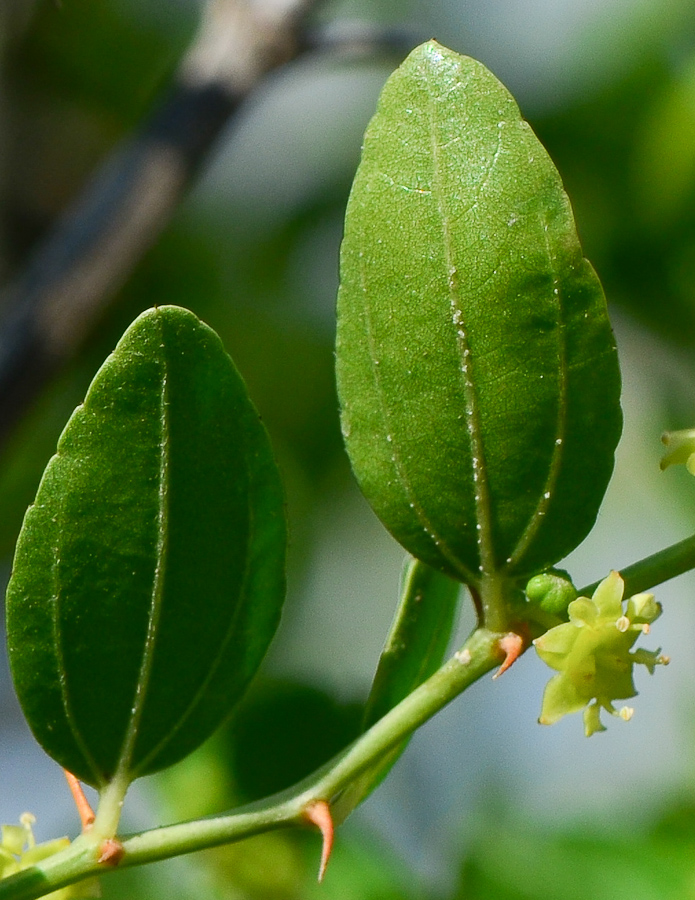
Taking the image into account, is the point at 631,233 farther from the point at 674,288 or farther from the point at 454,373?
the point at 454,373

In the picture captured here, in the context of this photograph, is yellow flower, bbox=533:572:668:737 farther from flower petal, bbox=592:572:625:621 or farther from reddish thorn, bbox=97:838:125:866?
reddish thorn, bbox=97:838:125:866

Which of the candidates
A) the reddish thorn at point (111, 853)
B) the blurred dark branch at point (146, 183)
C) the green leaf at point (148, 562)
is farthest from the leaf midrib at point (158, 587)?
the blurred dark branch at point (146, 183)

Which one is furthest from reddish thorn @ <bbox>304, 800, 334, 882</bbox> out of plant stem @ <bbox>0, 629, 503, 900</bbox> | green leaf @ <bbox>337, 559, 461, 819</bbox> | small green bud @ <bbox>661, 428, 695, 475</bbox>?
small green bud @ <bbox>661, 428, 695, 475</bbox>

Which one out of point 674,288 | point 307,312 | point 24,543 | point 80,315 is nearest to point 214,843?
point 24,543

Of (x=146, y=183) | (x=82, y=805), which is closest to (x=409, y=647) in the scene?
(x=82, y=805)

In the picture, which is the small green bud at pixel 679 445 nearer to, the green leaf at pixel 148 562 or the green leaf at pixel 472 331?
the green leaf at pixel 472 331

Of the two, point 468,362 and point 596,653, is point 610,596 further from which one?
point 468,362
